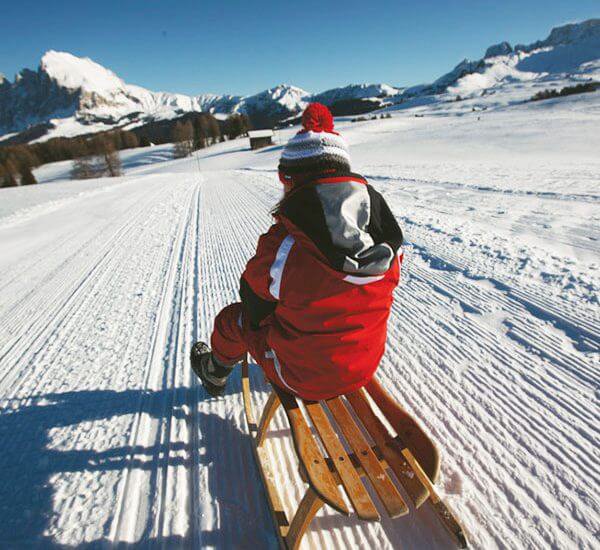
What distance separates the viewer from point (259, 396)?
2482 millimetres

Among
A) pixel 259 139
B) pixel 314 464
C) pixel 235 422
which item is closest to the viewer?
pixel 314 464

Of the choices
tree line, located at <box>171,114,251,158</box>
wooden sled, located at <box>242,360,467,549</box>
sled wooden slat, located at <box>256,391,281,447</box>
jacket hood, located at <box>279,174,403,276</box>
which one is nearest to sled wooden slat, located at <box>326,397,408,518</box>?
wooden sled, located at <box>242,360,467,549</box>

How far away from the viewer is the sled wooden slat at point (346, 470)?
128 centimetres

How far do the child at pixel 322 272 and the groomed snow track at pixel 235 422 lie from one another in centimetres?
71

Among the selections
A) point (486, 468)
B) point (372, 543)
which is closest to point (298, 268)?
point (372, 543)

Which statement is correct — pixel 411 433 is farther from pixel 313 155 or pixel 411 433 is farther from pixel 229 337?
pixel 313 155

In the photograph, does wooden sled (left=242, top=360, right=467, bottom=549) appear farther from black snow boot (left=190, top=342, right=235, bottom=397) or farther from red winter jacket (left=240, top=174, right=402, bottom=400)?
black snow boot (left=190, top=342, right=235, bottom=397)

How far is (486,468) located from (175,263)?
468 cm

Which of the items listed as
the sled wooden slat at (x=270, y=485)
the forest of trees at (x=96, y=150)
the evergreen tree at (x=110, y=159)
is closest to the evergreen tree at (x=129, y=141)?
the forest of trees at (x=96, y=150)

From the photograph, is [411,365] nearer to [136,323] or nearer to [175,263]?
[136,323]

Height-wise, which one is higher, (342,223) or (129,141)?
(342,223)

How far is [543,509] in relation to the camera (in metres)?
1.60

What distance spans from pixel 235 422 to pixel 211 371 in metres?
0.36

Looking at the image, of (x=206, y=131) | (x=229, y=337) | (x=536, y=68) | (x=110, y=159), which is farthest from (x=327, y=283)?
(x=536, y=68)
